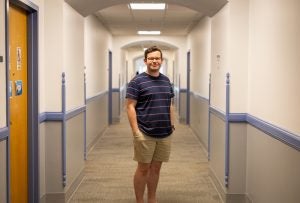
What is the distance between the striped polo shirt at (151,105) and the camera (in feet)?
11.6

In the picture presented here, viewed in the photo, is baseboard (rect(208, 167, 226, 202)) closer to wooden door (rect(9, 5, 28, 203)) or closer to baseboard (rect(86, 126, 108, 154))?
wooden door (rect(9, 5, 28, 203))

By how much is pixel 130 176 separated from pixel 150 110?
2.02 metres

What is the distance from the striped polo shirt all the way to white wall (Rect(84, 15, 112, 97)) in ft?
11.0

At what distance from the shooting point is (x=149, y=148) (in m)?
3.59

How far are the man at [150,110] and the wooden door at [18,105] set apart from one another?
0.86m

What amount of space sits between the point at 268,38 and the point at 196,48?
18.5ft

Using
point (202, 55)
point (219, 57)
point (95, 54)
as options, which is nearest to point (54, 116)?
point (219, 57)

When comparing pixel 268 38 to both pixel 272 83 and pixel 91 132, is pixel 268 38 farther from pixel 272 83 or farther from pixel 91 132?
pixel 91 132

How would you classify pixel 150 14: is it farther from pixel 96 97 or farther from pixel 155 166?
pixel 155 166

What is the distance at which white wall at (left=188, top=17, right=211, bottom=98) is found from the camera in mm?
7271

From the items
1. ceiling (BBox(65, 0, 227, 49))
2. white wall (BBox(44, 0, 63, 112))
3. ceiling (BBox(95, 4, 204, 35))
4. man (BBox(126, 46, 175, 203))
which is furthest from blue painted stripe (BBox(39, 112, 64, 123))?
ceiling (BBox(95, 4, 204, 35))

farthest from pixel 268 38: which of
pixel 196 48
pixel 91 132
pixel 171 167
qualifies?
pixel 196 48

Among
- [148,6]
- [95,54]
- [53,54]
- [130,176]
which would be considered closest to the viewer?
[53,54]

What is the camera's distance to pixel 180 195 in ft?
14.9
